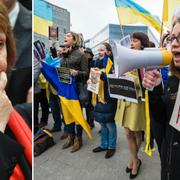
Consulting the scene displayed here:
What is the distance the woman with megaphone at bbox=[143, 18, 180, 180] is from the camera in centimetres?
143

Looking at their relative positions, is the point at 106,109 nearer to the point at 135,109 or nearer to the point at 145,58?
the point at 135,109

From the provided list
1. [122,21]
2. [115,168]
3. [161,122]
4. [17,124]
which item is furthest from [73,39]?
[17,124]

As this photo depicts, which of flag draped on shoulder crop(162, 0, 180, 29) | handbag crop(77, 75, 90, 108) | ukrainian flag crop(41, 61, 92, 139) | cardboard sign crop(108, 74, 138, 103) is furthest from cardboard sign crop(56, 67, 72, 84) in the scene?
flag draped on shoulder crop(162, 0, 180, 29)

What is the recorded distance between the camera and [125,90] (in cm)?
335

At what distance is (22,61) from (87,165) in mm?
2790

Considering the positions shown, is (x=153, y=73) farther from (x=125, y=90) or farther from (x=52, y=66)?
(x=52, y=66)

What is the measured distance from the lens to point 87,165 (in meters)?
3.81

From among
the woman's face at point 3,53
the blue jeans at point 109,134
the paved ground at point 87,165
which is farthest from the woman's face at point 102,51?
the woman's face at point 3,53

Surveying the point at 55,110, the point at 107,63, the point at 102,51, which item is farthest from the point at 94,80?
the point at 55,110

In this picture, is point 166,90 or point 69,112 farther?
point 69,112

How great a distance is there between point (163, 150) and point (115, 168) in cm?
213

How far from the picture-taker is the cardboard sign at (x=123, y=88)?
326 cm

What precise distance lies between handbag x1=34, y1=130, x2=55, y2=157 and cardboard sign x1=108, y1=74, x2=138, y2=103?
1.27 m

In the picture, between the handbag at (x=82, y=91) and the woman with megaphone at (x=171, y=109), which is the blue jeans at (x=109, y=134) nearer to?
the handbag at (x=82, y=91)
